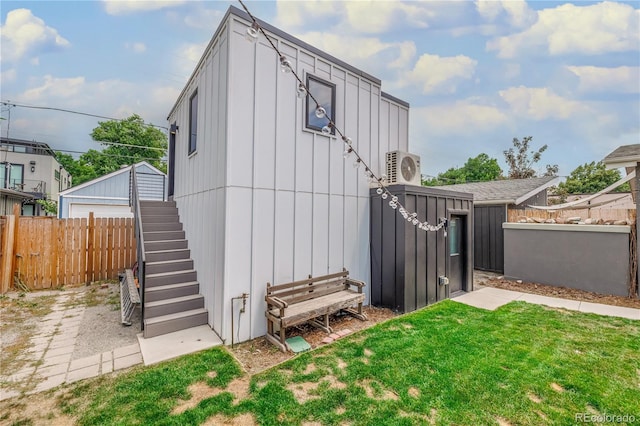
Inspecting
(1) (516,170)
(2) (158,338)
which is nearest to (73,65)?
(2) (158,338)

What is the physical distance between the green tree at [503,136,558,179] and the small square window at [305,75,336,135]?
25494 mm

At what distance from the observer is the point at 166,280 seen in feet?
15.0

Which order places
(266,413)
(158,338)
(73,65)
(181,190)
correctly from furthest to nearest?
(73,65) < (181,190) < (158,338) < (266,413)

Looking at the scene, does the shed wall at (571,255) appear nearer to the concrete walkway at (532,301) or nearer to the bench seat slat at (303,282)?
the concrete walkway at (532,301)

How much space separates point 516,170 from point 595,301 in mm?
22299

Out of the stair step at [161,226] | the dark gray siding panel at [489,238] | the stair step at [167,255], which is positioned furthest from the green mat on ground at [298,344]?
the dark gray siding panel at [489,238]

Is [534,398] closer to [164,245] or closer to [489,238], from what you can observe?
[164,245]

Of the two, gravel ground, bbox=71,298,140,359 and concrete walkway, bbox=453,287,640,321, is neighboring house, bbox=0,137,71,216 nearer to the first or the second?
gravel ground, bbox=71,298,140,359

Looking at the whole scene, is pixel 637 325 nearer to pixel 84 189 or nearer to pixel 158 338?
pixel 158 338

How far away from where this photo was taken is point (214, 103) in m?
4.32

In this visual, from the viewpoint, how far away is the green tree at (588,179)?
73.1 feet

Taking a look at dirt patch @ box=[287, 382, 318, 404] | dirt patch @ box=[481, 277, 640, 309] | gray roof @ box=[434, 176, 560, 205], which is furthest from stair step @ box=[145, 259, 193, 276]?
dirt patch @ box=[481, 277, 640, 309]

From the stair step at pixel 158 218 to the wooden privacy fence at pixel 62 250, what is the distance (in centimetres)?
197

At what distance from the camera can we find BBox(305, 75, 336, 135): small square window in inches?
184
